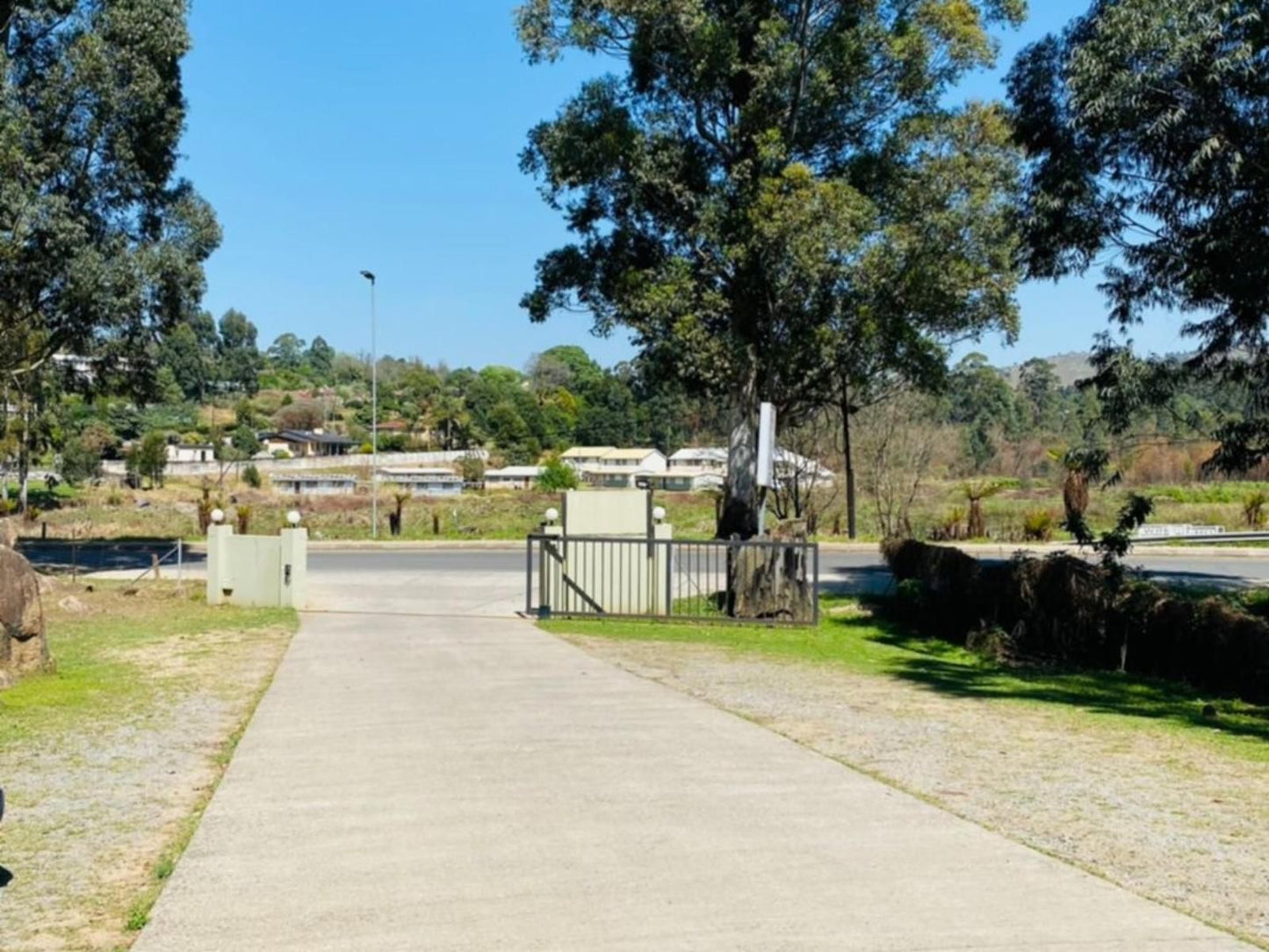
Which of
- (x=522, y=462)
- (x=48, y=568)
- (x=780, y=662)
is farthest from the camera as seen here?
(x=522, y=462)

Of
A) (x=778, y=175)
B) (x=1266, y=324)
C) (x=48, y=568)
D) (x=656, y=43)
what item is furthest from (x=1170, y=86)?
(x=48, y=568)

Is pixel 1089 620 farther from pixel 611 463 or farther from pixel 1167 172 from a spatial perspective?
pixel 611 463

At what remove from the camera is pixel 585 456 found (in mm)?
97688

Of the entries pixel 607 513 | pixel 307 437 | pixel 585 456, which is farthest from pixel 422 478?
pixel 607 513

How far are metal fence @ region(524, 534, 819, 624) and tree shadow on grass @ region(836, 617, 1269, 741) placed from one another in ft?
6.27

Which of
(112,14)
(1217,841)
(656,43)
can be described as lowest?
(1217,841)

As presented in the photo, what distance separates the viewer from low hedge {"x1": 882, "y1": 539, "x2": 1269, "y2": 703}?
11.9 meters

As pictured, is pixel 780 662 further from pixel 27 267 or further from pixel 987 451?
pixel 987 451

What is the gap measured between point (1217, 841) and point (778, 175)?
1371 centimetres

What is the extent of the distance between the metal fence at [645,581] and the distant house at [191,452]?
8880 centimetres

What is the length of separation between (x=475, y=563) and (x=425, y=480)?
56351mm

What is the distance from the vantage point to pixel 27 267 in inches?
894

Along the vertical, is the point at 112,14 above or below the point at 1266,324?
above

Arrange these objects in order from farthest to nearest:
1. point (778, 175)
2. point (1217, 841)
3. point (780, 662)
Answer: point (778, 175) < point (780, 662) < point (1217, 841)
